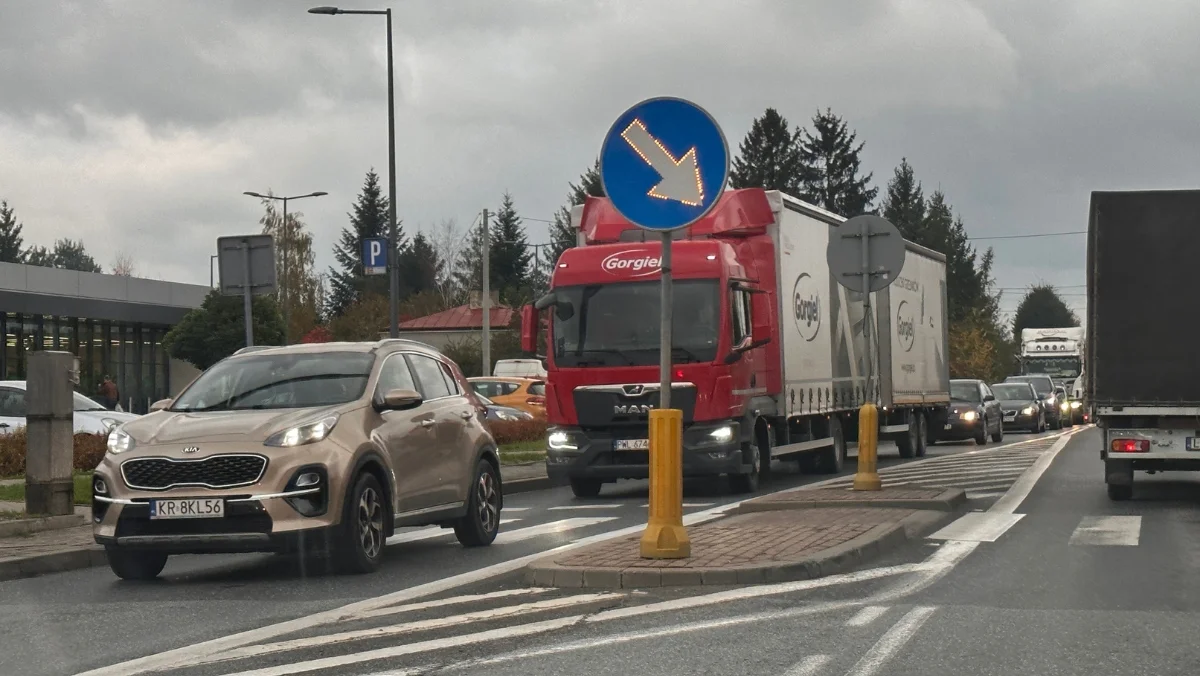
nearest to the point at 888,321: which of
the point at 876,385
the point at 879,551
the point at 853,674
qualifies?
the point at 876,385

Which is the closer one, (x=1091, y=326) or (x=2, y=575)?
(x=2, y=575)

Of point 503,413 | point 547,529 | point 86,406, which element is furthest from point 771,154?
point 547,529

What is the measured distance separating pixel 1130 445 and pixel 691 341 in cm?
467

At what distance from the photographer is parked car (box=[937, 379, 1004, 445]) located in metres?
36.2

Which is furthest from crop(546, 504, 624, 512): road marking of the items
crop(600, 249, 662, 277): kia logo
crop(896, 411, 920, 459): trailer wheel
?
crop(896, 411, 920, 459): trailer wheel

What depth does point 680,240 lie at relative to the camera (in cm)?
1888

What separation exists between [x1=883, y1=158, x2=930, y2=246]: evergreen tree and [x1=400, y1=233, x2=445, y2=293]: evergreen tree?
1348 inches

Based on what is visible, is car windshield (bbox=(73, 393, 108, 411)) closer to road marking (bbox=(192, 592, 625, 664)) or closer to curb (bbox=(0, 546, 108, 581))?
curb (bbox=(0, 546, 108, 581))

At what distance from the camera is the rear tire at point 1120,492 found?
55.0ft

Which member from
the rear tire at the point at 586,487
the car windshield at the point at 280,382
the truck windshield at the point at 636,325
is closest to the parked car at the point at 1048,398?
the rear tire at the point at 586,487

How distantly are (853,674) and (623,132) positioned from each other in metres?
4.78

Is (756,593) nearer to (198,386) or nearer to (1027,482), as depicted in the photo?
(198,386)

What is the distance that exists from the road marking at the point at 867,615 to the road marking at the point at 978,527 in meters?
4.00

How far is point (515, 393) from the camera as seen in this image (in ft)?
124
